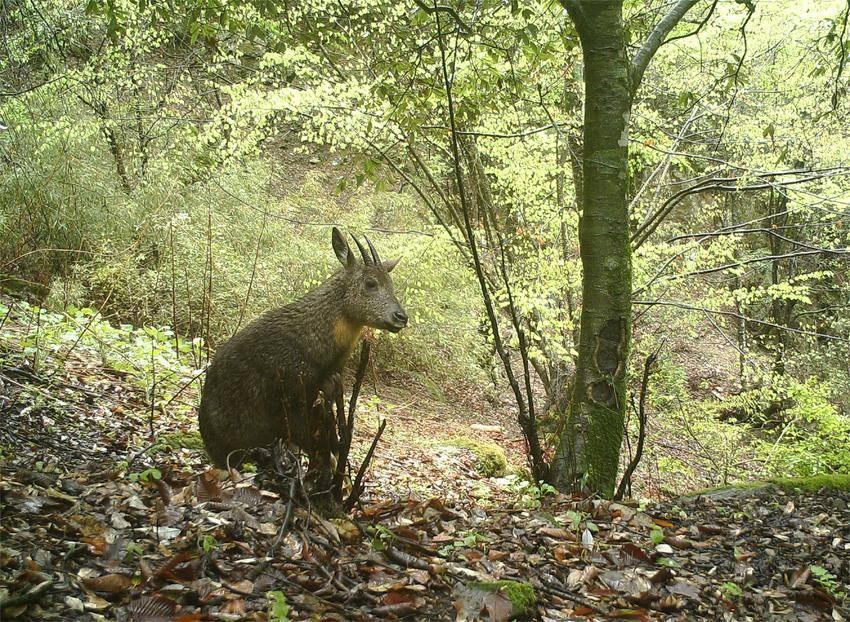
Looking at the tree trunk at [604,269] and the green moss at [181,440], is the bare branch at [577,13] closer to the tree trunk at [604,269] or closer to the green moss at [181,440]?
the tree trunk at [604,269]

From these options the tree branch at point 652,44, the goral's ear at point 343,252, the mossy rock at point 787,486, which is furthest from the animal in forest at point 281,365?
the mossy rock at point 787,486

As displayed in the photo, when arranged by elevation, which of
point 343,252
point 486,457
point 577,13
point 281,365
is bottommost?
point 486,457

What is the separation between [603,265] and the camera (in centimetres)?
455

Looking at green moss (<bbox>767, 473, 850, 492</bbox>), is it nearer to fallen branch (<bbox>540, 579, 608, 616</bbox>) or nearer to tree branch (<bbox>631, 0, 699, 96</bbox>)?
fallen branch (<bbox>540, 579, 608, 616</bbox>)

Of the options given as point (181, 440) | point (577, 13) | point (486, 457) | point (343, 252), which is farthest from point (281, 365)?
point (486, 457)

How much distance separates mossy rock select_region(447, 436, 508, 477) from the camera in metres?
8.80

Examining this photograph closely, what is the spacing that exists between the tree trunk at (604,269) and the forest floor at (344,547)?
0.42 m

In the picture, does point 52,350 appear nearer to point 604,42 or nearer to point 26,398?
point 26,398

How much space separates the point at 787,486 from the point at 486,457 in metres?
4.37

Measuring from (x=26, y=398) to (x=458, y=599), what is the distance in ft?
11.1

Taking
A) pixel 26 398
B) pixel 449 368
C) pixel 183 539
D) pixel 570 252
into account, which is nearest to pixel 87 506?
pixel 183 539

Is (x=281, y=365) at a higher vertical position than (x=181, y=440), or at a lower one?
higher

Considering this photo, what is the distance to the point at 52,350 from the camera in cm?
569

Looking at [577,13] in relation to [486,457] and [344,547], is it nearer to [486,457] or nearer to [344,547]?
[344,547]
